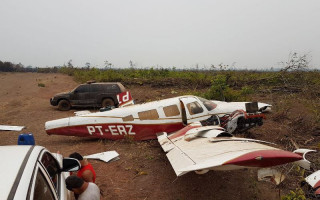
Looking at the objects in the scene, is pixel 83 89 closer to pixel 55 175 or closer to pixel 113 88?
pixel 113 88

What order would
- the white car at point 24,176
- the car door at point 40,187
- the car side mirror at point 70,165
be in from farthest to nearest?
the car side mirror at point 70,165
the car door at point 40,187
the white car at point 24,176

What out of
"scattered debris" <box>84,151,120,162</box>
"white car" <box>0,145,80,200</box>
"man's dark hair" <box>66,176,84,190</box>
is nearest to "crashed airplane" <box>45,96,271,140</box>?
"scattered debris" <box>84,151,120,162</box>

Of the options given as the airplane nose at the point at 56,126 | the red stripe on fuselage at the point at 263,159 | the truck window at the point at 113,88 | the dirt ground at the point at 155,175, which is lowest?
the dirt ground at the point at 155,175

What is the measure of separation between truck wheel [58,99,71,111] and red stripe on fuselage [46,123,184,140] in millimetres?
7401

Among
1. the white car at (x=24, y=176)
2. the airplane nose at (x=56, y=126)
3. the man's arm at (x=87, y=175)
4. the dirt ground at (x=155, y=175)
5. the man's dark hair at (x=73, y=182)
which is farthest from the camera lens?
the airplane nose at (x=56, y=126)

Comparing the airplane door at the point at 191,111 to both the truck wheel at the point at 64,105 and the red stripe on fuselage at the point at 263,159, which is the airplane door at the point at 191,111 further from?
the truck wheel at the point at 64,105

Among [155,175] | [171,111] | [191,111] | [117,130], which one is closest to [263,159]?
[155,175]

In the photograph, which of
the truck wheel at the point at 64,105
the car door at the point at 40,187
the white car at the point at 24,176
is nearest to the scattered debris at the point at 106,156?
the white car at the point at 24,176

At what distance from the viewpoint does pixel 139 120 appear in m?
8.50

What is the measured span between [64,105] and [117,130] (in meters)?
8.53

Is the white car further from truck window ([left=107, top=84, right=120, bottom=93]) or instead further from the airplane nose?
truck window ([left=107, top=84, right=120, bottom=93])

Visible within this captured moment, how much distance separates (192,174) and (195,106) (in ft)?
9.31

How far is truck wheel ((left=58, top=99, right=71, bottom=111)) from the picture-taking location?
15.6 meters

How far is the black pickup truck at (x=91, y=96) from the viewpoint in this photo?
50.4 ft
